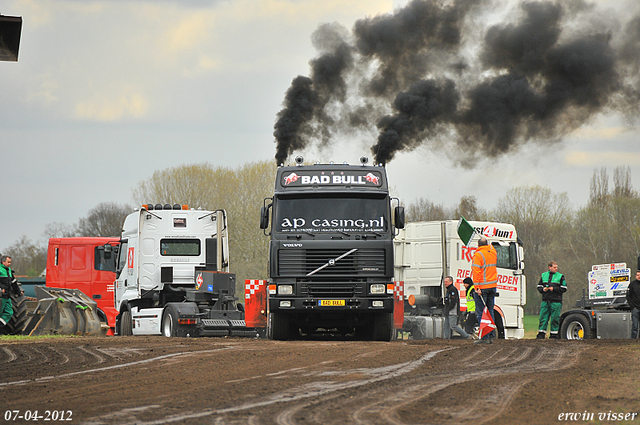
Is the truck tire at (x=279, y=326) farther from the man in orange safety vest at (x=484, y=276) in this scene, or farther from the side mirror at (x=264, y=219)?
the man in orange safety vest at (x=484, y=276)

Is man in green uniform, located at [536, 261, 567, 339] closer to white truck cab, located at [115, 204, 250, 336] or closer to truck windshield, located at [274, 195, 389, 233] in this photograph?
truck windshield, located at [274, 195, 389, 233]

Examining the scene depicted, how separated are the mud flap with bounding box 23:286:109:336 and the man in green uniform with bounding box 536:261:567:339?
482 inches

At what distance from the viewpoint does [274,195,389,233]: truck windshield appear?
52.3 feet

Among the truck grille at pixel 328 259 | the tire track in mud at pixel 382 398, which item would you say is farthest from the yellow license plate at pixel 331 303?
the tire track in mud at pixel 382 398

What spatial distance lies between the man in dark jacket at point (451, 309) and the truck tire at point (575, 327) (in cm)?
269

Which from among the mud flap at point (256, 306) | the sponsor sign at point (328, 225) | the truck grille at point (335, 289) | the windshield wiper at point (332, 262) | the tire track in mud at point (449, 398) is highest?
the sponsor sign at point (328, 225)

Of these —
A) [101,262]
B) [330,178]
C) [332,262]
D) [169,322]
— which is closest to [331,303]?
[332,262]

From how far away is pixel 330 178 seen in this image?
16375 millimetres

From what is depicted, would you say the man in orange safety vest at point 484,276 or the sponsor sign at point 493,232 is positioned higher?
the sponsor sign at point 493,232

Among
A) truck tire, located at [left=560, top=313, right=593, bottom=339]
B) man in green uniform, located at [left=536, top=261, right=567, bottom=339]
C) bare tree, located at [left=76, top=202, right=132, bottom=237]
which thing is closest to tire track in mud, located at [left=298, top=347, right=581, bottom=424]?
man in green uniform, located at [left=536, top=261, right=567, bottom=339]

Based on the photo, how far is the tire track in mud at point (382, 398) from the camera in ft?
22.4

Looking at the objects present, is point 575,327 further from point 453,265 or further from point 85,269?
point 85,269

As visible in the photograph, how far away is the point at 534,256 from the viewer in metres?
66.9

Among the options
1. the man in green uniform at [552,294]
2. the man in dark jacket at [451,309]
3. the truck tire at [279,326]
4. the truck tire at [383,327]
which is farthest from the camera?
the man in dark jacket at [451,309]
